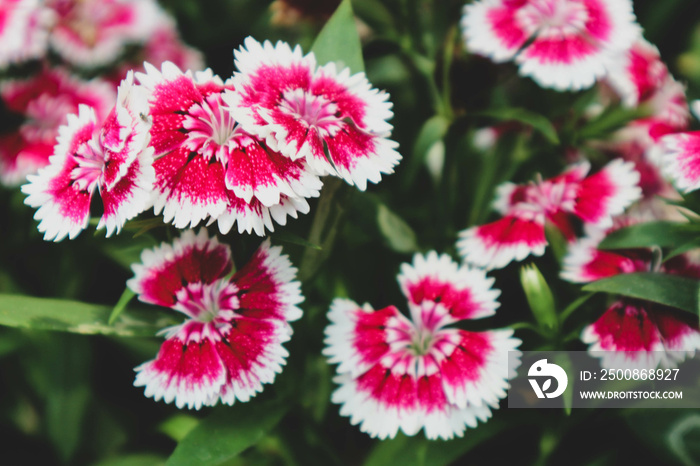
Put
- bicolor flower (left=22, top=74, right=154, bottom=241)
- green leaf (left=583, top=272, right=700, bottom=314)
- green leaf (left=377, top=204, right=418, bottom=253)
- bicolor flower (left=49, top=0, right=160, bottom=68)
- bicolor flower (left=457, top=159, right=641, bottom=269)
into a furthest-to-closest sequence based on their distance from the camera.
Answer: bicolor flower (left=49, top=0, right=160, bottom=68), green leaf (left=377, top=204, right=418, bottom=253), bicolor flower (left=457, top=159, right=641, bottom=269), green leaf (left=583, top=272, right=700, bottom=314), bicolor flower (left=22, top=74, right=154, bottom=241)

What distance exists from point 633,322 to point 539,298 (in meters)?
0.14

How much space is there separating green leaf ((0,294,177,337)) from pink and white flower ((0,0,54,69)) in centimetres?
53

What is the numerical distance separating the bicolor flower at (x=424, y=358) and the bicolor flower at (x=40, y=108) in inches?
28.3

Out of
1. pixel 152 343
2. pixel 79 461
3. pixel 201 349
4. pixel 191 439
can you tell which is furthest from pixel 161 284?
pixel 79 461

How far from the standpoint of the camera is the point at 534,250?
896 millimetres

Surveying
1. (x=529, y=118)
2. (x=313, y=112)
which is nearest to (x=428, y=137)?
(x=529, y=118)

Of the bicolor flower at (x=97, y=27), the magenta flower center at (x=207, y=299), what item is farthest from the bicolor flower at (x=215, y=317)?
the bicolor flower at (x=97, y=27)

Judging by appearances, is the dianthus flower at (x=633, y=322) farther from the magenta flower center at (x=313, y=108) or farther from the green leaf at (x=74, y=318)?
the green leaf at (x=74, y=318)

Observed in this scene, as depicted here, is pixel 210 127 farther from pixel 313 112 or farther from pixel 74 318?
pixel 74 318

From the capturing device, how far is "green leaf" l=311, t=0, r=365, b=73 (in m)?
0.95

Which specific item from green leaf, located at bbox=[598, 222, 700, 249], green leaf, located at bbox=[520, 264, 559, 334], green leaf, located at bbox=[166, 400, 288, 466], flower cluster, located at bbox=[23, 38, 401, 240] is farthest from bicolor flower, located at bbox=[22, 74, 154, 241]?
green leaf, located at bbox=[598, 222, 700, 249]

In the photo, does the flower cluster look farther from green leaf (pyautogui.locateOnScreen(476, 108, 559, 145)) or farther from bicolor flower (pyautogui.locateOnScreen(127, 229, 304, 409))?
green leaf (pyautogui.locateOnScreen(476, 108, 559, 145))

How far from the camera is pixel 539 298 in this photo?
89cm

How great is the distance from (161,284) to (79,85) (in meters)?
0.70
